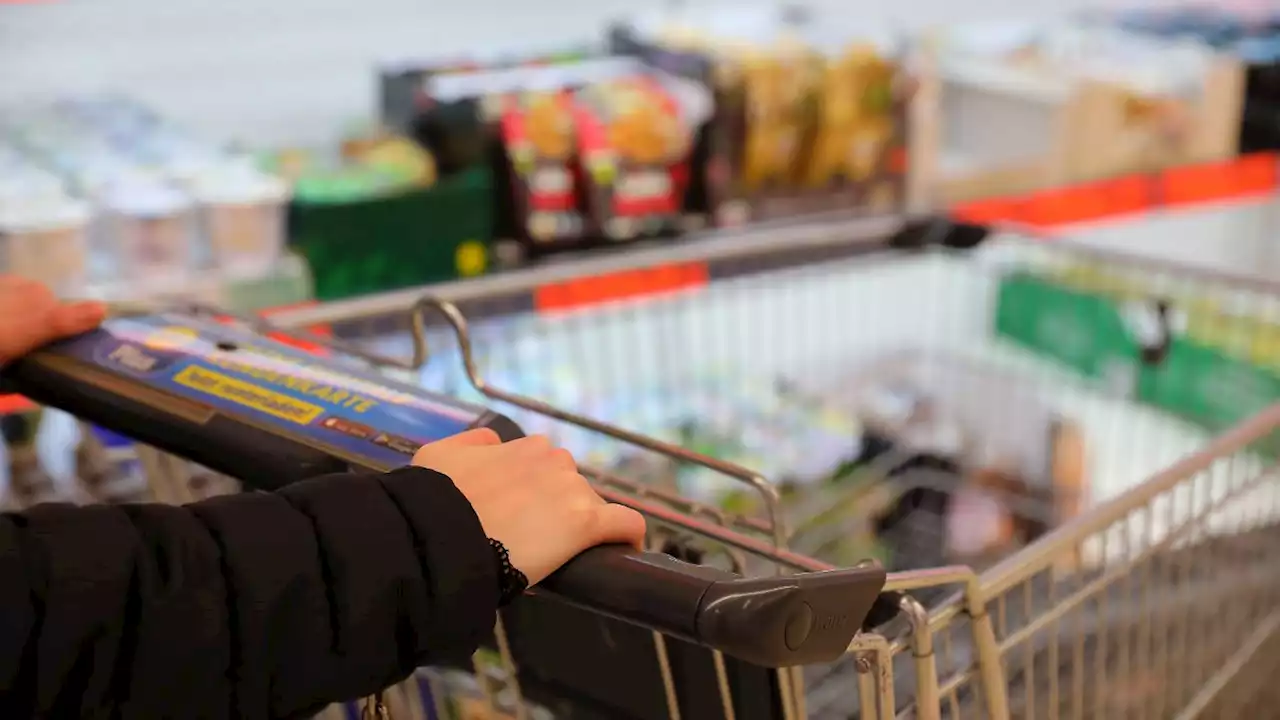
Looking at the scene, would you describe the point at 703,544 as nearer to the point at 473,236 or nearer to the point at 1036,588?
the point at 1036,588

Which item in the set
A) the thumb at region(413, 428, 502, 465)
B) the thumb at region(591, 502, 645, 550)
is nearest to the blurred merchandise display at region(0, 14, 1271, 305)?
the thumb at region(413, 428, 502, 465)

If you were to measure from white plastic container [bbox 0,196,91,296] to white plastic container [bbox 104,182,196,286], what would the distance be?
0.06 meters

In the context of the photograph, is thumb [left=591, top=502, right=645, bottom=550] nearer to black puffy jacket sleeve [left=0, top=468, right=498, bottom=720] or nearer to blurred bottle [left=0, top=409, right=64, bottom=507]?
black puffy jacket sleeve [left=0, top=468, right=498, bottom=720]

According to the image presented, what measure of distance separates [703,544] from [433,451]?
0.84 feet

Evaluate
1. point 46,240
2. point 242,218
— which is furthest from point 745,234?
point 46,240

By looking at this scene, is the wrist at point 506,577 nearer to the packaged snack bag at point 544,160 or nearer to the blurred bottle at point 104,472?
the blurred bottle at point 104,472

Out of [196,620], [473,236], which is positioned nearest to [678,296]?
[473,236]

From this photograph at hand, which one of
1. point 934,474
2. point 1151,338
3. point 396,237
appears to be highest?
point 396,237

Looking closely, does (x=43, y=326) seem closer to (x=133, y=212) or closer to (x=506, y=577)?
(x=506, y=577)

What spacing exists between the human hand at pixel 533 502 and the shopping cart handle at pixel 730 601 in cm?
2

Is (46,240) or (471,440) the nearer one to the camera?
(471,440)

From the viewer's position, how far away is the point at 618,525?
0.76 m

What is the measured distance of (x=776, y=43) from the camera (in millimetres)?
2557

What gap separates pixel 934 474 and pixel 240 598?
5.65ft
